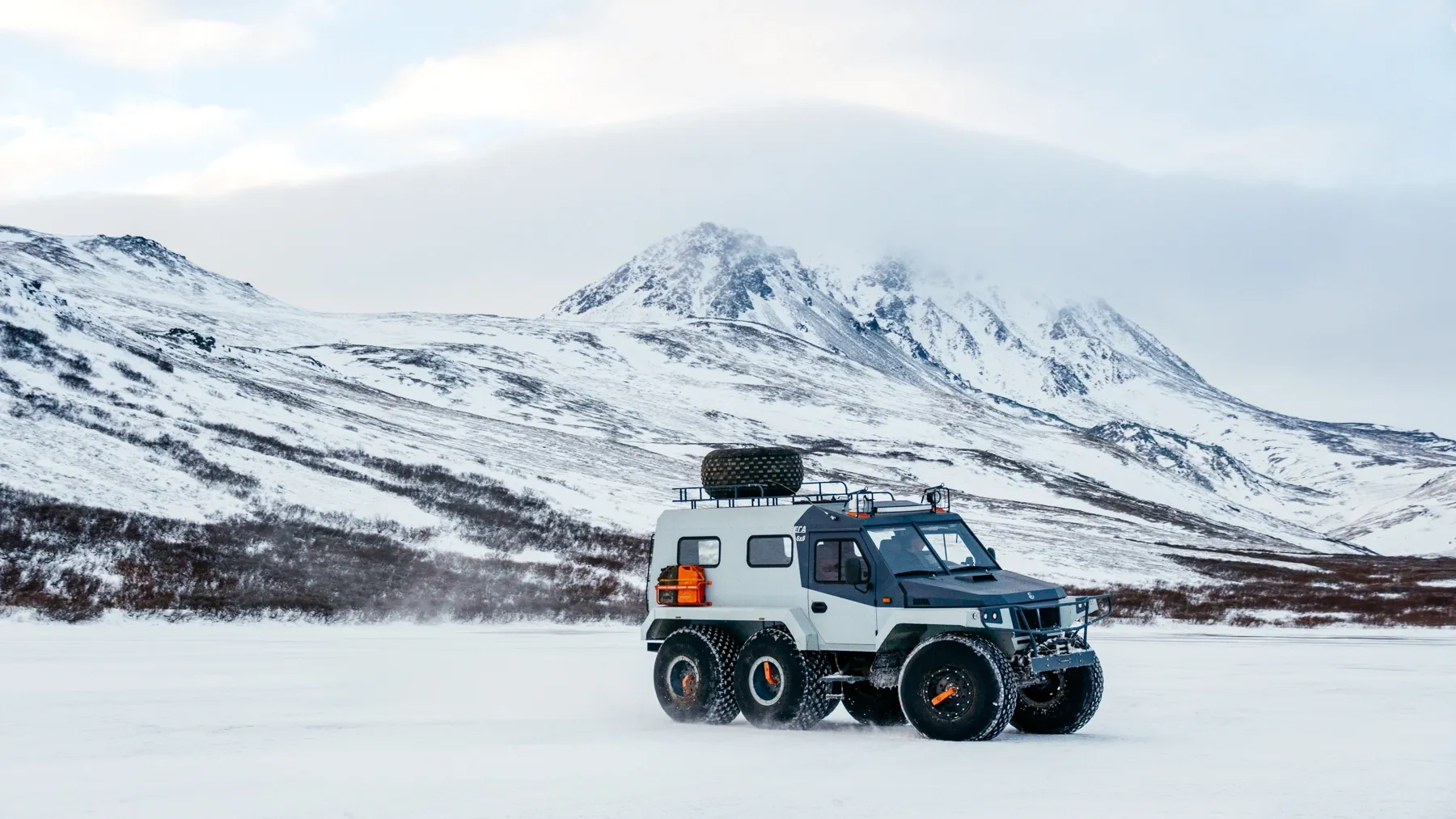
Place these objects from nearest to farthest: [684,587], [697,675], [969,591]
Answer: [969,591], [697,675], [684,587]

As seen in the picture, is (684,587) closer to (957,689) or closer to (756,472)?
(756,472)

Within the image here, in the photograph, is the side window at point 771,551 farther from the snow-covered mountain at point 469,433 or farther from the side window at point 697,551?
the snow-covered mountain at point 469,433

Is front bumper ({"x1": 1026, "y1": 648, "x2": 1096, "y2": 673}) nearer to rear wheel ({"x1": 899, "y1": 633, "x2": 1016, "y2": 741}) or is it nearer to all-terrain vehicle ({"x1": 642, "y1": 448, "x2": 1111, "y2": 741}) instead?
all-terrain vehicle ({"x1": 642, "y1": 448, "x2": 1111, "y2": 741})

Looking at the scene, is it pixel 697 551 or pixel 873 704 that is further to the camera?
pixel 697 551

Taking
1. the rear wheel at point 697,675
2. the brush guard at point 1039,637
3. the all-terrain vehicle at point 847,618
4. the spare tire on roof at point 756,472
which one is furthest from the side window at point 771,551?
the brush guard at point 1039,637

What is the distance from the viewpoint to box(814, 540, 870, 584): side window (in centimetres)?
Answer: 1847

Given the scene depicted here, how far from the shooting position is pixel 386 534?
62.2m

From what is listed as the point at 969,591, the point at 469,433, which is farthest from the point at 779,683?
the point at 469,433

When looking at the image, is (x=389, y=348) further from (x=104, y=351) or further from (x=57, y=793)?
(x=57, y=793)

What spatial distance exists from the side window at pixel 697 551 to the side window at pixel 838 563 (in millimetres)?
1720

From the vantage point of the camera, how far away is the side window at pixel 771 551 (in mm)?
19359

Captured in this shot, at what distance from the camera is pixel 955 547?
19.1m

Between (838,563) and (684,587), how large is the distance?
97.0 inches

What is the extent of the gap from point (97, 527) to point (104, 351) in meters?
35.0
